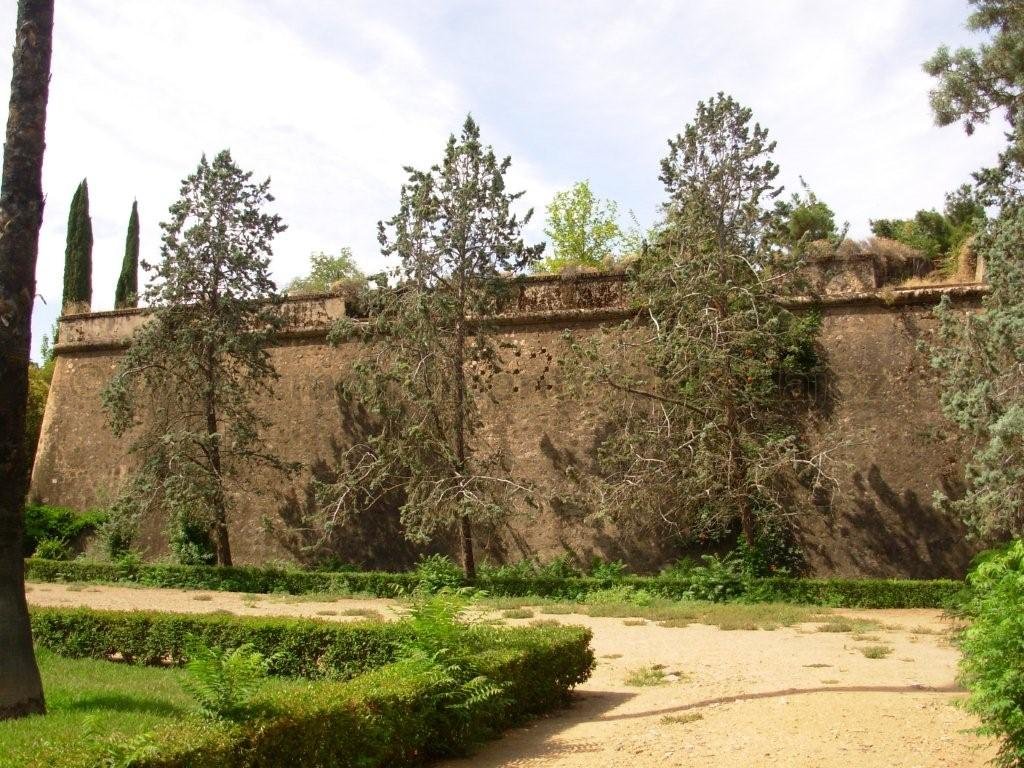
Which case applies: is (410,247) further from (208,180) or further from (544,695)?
(544,695)

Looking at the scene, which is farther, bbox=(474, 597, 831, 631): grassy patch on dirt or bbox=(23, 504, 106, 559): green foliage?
bbox=(23, 504, 106, 559): green foliage

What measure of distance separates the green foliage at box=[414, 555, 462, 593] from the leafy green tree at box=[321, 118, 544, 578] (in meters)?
0.42

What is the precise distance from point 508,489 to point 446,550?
2.84 meters

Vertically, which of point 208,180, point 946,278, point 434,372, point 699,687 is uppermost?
point 208,180

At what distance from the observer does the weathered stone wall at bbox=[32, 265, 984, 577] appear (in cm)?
1603

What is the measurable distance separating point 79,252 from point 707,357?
69.8ft

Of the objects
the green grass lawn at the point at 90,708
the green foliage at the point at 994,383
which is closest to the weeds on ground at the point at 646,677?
the green grass lawn at the point at 90,708

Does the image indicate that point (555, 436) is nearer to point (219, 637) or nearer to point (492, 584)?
point (492, 584)

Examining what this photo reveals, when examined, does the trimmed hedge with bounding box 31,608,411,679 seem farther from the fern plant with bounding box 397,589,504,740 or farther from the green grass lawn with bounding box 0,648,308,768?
the fern plant with bounding box 397,589,504,740

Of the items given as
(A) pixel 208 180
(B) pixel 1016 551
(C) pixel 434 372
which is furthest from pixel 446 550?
(B) pixel 1016 551

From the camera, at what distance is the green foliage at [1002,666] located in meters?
4.73

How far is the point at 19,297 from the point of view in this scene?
7.53 m

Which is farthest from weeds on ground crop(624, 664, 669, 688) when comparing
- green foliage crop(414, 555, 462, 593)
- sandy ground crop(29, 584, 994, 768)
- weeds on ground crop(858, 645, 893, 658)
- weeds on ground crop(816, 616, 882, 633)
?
green foliage crop(414, 555, 462, 593)

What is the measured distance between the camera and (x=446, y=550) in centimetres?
1836
